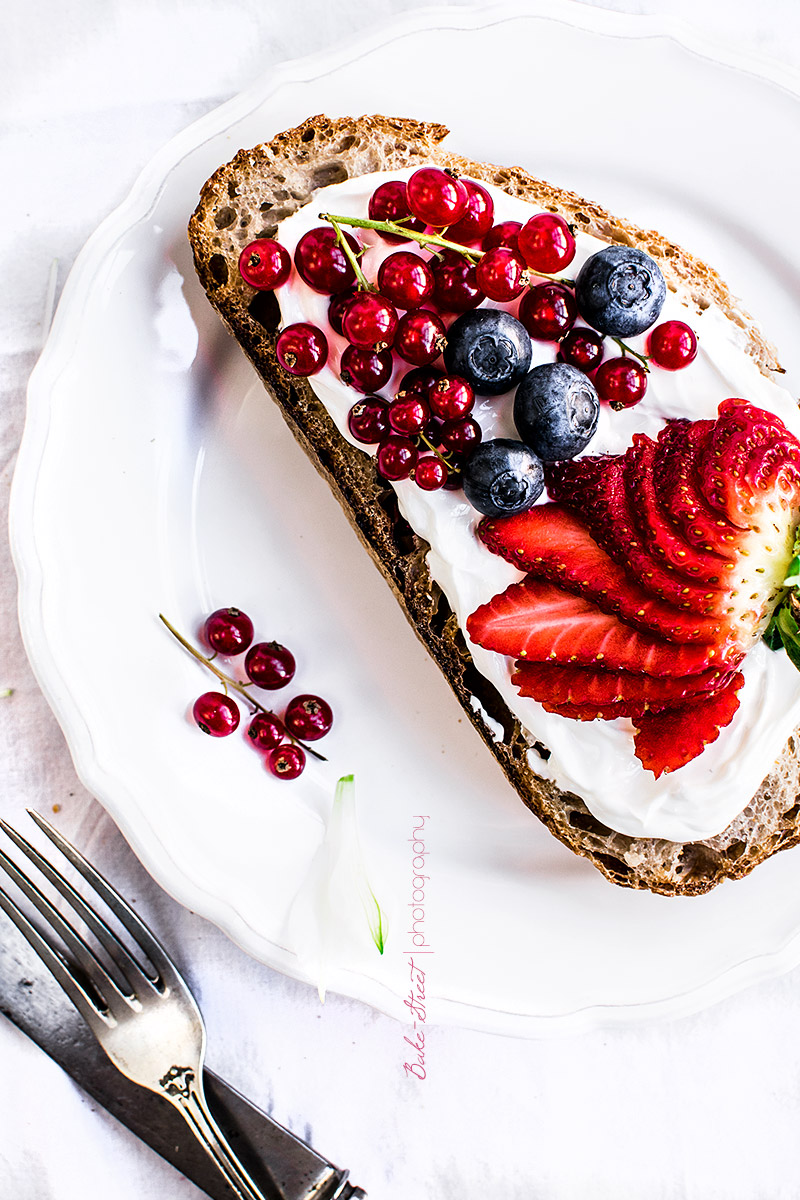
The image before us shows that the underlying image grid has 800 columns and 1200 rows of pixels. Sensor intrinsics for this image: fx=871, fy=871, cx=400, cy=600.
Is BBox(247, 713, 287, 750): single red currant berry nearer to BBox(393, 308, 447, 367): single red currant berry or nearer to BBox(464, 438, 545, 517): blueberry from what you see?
BBox(464, 438, 545, 517): blueberry

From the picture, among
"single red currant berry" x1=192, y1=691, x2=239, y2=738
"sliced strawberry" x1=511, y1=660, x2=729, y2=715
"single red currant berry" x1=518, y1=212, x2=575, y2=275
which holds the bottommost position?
"single red currant berry" x1=192, y1=691, x2=239, y2=738

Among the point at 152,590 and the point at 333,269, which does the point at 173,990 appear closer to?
the point at 152,590

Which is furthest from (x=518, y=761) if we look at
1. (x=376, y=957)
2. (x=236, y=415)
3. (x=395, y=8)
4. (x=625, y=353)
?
(x=395, y=8)

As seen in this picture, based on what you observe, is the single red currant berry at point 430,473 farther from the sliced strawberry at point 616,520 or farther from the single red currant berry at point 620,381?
the single red currant berry at point 620,381

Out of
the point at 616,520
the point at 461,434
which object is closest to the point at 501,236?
the point at 461,434

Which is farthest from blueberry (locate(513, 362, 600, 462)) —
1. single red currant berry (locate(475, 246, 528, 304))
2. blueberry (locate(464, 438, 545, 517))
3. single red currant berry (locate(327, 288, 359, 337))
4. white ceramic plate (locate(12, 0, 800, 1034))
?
white ceramic plate (locate(12, 0, 800, 1034))

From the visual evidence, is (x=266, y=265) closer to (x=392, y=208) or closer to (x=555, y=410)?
(x=392, y=208)
